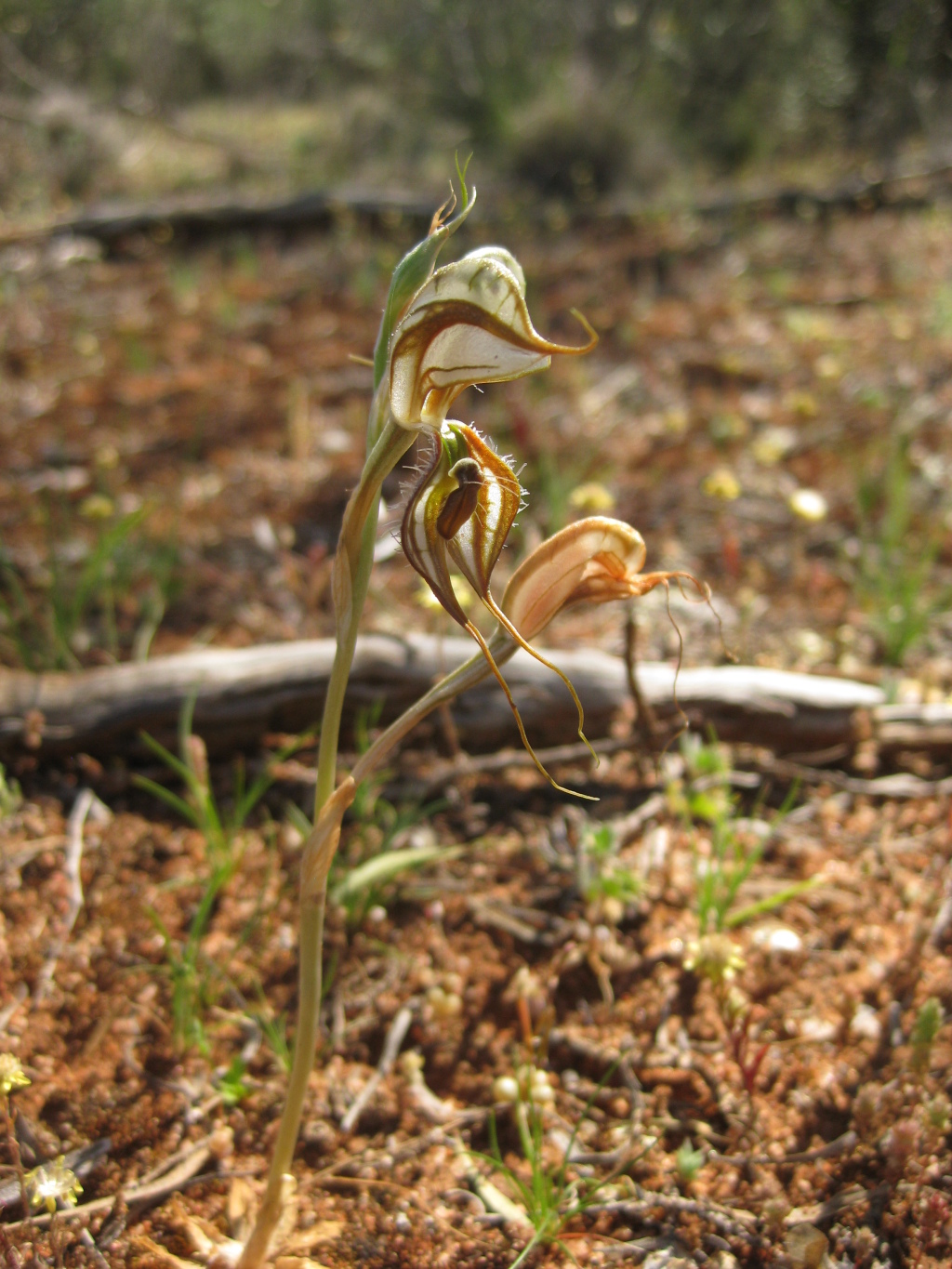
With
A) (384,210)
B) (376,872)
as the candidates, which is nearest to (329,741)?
(376,872)

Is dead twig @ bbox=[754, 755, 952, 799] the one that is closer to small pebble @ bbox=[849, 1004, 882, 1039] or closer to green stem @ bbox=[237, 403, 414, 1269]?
small pebble @ bbox=[849, 1004, 882, 1039]

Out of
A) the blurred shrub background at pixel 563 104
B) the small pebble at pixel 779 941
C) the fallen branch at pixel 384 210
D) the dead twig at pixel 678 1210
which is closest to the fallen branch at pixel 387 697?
the small pebble at pixel 779 941

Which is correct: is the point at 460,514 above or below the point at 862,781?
above

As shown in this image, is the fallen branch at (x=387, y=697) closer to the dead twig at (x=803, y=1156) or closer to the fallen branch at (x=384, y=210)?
the dead twig at (x=803, y=1156)

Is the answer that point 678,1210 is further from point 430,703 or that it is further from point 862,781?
point 862,781

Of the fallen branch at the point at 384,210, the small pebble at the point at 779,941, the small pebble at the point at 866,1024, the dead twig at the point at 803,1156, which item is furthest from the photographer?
the fallen branch at the point at 384,210
